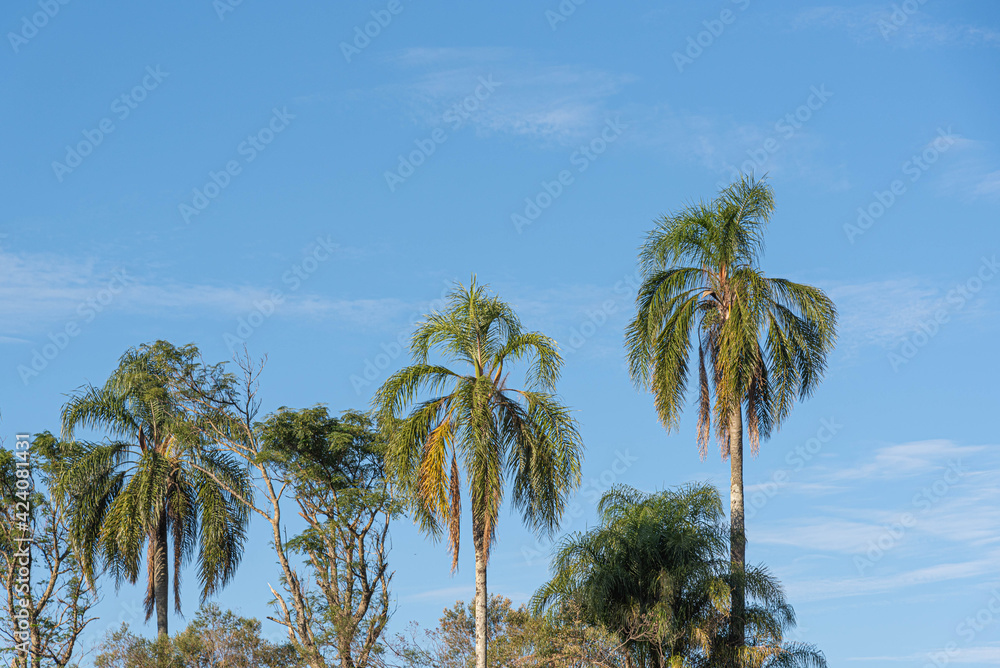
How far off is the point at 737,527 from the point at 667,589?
2.24m

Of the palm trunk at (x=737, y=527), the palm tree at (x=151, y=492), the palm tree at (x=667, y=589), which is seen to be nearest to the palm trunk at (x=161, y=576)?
the palm tree at (x=151, y=492)

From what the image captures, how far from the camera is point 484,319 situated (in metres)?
26.4

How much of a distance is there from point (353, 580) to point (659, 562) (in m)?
9.20

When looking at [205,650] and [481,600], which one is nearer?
[481,600]

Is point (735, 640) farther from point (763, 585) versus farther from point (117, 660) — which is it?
point (117, 660)

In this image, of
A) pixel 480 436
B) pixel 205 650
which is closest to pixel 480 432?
pixel 480 436

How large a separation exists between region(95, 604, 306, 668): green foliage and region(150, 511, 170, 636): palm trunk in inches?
44.2

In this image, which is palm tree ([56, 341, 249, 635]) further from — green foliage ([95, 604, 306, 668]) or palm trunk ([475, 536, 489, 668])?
palm trunk ([475, 536, 489, 668])

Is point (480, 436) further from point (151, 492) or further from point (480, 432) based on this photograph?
point (151, 492)

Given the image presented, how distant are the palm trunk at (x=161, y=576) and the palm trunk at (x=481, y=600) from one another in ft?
47.5

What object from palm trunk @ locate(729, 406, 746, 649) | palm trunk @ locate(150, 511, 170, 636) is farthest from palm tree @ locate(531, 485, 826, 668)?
palm trunk @ locate(150, 511, 170, 636)

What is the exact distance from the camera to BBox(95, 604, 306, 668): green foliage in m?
33.9

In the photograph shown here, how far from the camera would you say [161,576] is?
119ft

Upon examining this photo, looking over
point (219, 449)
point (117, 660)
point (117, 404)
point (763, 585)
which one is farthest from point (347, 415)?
point (763, 585)
